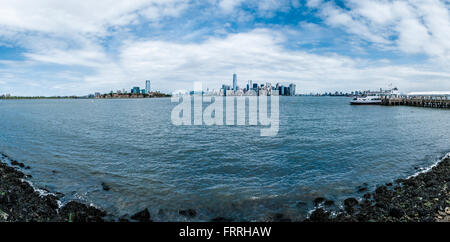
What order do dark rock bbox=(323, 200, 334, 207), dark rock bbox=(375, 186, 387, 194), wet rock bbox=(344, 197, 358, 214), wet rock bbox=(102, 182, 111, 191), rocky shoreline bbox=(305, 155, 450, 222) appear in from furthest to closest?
wet rock bbox=(102, 182, 111, 191), dark rock bbox=(375, 186, 387, 194), dark rock bbox=(323, 200, 334, 207), wet rock bbox=(344, 197, 358, 214), rocky shoreline bbox=(305, 155, 450, 222)

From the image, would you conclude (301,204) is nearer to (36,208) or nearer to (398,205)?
(398,205)

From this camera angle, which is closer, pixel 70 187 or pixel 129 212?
pixel 129 212

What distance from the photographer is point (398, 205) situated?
13.5m

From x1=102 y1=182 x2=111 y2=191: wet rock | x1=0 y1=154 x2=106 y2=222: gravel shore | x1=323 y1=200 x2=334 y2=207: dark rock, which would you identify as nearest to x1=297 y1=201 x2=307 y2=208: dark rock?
x1=323 y1=200 x2=334 y2=207: dark rock

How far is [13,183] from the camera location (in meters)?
17.2

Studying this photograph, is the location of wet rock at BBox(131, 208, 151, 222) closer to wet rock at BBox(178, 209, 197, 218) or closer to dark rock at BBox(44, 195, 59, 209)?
wet rock at BBox(178, 209, 197, 218)

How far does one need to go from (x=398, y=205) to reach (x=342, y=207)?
2864 mm

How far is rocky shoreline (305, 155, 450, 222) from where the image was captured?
39.6 feet

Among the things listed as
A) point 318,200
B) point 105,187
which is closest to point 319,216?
point 318,200

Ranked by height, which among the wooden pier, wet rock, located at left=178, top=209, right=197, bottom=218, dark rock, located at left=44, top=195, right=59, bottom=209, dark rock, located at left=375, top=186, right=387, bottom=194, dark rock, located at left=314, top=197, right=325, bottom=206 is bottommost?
wet rock, located at left=178, top=209, right=197, bottom=218

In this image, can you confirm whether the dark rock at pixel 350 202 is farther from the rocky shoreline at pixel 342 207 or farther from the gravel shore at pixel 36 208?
the gravel shore at pixel 36 208

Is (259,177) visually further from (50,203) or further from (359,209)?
(50,203)
